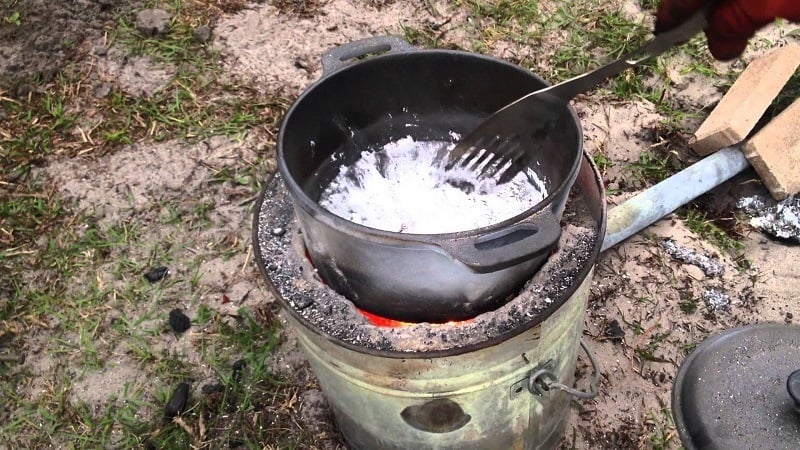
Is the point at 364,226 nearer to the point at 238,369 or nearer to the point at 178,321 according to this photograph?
the point at 238,369

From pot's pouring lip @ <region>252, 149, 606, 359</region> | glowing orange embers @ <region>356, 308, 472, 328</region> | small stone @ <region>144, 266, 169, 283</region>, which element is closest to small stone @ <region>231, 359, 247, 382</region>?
small stone @ <region>144, 266, 169, 283</region>

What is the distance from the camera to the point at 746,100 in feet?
9.58

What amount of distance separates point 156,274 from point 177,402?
64 centimetres

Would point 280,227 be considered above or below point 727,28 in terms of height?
below

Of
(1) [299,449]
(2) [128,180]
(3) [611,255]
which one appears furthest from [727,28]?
(2) [128,180]

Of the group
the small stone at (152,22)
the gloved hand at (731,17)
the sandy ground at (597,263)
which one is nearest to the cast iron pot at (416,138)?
the gloved hand at (731,17)

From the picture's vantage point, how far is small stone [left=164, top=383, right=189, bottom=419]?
2410mm

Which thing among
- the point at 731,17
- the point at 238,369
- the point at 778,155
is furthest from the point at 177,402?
the point at 778,155

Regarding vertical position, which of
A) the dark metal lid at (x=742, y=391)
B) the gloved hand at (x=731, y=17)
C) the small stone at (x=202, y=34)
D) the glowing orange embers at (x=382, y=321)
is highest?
the gloved hand at (x=731, y=17)

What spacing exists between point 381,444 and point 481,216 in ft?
2.47

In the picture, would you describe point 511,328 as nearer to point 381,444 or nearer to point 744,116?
point 381,444

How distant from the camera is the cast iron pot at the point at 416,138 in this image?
1325 mm

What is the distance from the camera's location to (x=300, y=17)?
3795 mm

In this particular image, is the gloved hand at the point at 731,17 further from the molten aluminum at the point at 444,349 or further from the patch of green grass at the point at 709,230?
the patch of green grass at the point at 709,230
